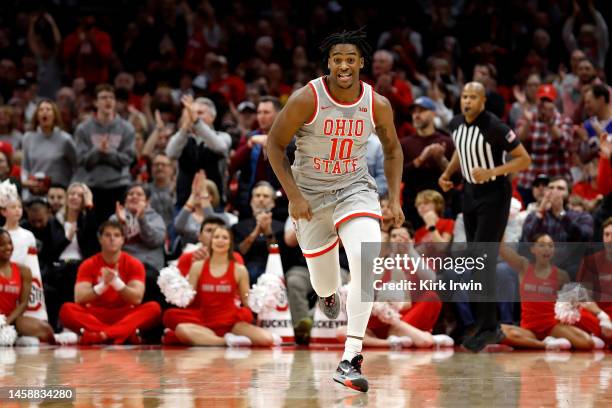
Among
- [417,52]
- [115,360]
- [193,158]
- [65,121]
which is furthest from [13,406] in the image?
[417,52]

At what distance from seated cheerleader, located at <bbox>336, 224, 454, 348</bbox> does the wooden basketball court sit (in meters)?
0.37

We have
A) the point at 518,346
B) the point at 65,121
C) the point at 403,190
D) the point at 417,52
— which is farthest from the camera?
the point at 417,52

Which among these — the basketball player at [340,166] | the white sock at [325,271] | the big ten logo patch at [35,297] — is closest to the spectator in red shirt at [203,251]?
the big ten logo patch at [35,297]

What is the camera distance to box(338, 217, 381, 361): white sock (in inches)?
266

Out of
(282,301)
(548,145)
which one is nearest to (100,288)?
(282,301)

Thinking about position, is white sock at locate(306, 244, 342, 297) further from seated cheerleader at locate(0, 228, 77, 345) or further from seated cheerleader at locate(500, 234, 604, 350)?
seated cheerleader at locate(0, 228, 77, 345)

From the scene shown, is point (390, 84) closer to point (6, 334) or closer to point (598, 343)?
point (598, 343)

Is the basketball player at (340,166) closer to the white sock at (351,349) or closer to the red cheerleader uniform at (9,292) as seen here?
the white sock at (351,349)

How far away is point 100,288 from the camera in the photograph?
33.0 feet

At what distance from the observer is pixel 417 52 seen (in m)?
15.8

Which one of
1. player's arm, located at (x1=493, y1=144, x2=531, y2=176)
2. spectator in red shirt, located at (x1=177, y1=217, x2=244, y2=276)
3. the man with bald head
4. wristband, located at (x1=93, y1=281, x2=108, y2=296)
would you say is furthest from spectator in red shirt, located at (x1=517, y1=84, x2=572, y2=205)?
wristband, located at (x1=93, y1=281, x2=108, y2=296)

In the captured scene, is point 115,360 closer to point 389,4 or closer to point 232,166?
point 232,166

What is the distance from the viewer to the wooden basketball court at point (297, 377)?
626 cm

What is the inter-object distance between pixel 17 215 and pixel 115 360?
242 cm
